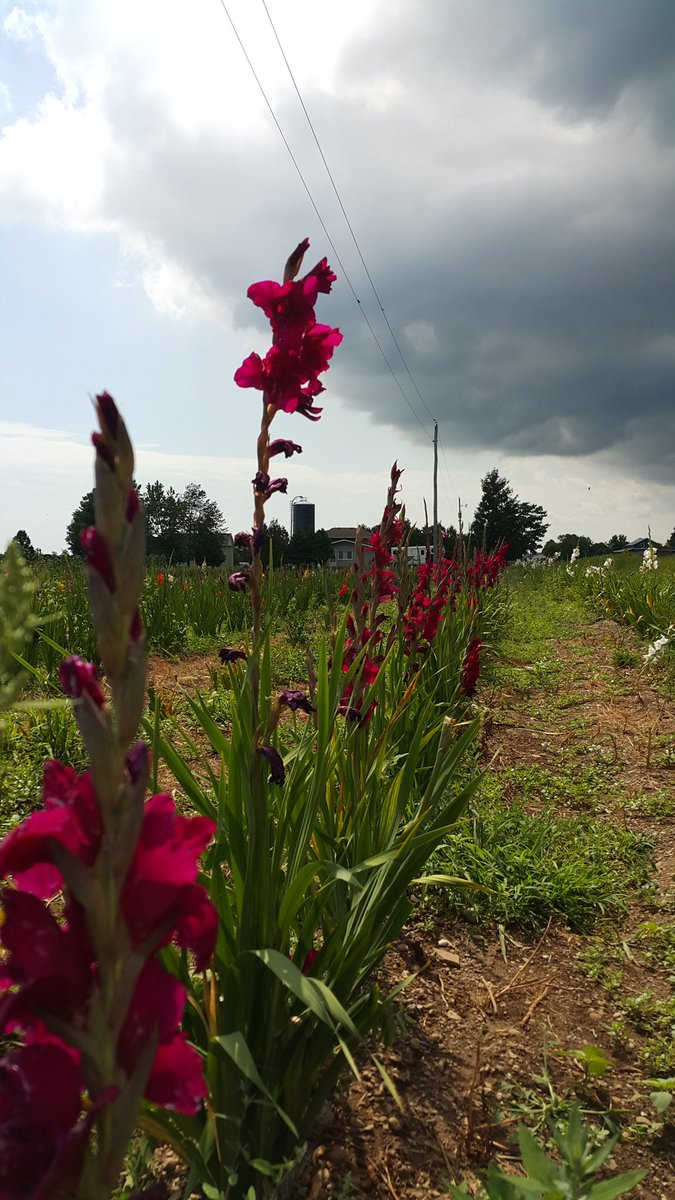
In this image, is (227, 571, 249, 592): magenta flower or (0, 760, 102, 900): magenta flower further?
(227, 571, 249, 592): magenta flower

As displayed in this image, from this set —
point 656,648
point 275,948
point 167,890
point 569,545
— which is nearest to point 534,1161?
point 275,948

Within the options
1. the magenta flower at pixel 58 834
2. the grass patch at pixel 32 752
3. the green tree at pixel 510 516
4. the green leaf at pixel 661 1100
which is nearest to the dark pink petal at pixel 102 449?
the magenta flower at pixel 58 834

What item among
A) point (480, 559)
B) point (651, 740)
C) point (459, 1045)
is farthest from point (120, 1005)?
point (480, 559)

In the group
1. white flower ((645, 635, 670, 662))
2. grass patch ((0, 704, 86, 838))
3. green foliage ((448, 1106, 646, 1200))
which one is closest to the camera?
green foliage ((448, 1106, 646, 1200))

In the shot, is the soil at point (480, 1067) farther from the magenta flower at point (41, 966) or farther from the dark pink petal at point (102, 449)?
the dark pink petal at point (102, 449)

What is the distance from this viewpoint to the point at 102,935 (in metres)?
0.61

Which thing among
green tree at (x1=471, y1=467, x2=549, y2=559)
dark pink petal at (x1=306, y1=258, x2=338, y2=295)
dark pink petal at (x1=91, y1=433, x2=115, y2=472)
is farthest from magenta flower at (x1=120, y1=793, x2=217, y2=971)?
green tree at (x1=471, y1=467, x2=549, y2=559)

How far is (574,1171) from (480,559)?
7.80m

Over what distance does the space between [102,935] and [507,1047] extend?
5.65 feet

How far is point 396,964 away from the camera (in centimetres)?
223

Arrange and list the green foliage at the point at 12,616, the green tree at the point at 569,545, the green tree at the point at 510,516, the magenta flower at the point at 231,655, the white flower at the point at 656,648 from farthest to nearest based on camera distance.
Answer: the green tree at the point at 510,516, the green tree at the point at 569,545, the white flower at the point at 656,648, the magenta flower at the point at 231,655, the green foliage at the point at 12,616

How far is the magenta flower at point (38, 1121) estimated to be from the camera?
589mm

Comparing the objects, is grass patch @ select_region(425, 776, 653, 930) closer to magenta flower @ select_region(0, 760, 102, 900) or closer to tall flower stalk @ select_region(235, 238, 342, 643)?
tall flower stalk @ select_region(235, 238, 342, 643)

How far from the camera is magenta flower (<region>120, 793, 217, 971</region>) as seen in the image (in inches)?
25.4
